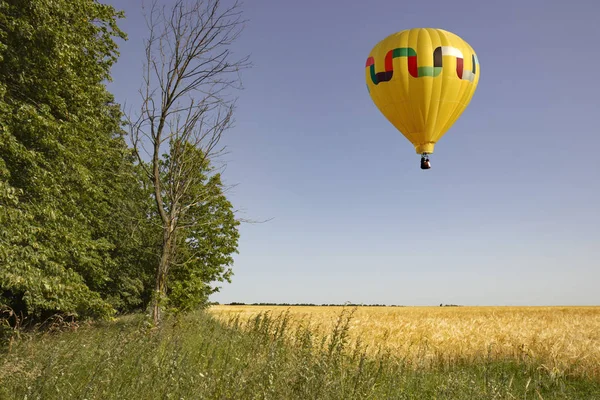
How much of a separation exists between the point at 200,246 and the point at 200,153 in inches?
534

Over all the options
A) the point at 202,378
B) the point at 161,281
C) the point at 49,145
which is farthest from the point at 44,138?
the point at 202,378

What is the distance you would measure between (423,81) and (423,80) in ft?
0.15

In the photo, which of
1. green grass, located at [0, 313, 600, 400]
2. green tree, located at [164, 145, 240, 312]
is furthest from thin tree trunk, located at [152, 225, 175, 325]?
green tree, located at [164, 145, 240, 312]

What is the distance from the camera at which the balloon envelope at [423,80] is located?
70.7 ft

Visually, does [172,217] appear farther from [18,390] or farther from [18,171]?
[18,390]

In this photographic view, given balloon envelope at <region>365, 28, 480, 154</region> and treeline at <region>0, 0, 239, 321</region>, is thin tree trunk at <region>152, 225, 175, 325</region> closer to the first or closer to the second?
treeline at <region>0, 0, 239, 321</region>

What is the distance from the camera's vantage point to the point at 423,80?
70.1ft

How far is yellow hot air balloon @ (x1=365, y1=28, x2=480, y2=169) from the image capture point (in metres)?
21.6

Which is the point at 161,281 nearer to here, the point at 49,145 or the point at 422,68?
the point at 49,145

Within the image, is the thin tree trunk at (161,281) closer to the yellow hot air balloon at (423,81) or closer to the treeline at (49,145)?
the treeline at (49,145)

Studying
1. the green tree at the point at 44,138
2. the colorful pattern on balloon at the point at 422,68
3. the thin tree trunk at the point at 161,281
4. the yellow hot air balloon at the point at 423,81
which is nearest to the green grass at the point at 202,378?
the thin tree trunk at the point at 161,281

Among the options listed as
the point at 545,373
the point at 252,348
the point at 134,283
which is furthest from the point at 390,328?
the point at 134,283

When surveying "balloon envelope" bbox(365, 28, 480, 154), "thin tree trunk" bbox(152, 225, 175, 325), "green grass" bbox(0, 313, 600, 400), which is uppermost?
"balloon envelope" bbox(365, 28, 480, 154)

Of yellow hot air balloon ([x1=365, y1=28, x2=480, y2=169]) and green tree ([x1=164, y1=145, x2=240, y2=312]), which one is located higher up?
yellow hot air balloon ([x1=365, y1=28, x2=480, y2=169])
